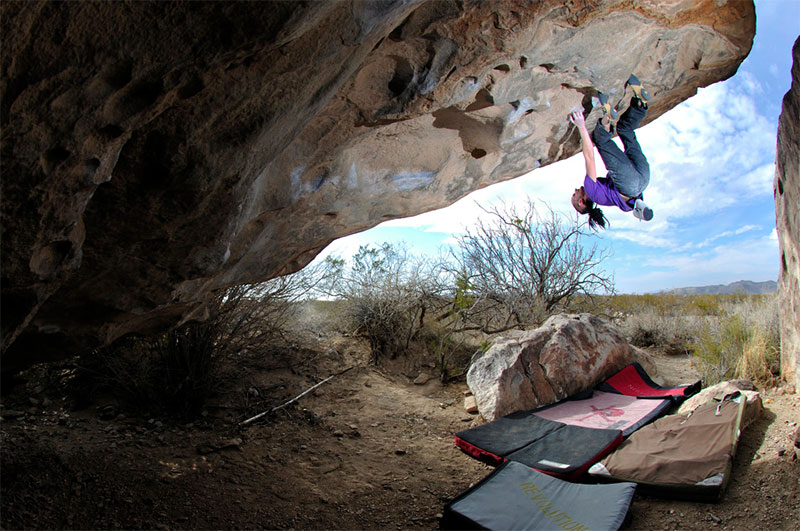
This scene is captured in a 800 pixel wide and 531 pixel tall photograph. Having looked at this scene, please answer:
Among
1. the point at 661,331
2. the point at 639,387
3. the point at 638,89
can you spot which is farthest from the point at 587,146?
the point at 661,331

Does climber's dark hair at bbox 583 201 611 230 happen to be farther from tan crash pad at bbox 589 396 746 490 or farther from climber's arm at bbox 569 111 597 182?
tan crash pad at bbox 589 396 746 490

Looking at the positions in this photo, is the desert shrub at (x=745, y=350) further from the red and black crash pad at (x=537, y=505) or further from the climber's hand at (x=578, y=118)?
the climber's hand at (x=578, y=118)

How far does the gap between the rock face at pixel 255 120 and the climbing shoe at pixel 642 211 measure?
38.0 inches

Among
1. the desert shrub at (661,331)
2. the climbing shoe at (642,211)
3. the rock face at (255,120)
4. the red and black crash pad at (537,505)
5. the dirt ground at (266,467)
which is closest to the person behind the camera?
the rock face at (255,120)

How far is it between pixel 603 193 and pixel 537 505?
2.24m

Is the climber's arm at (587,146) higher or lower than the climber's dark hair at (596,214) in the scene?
higher

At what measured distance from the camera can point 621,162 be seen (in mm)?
3682

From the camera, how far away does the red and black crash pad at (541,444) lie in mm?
3844

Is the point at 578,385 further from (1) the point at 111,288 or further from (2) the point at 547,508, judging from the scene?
(1) the point at 111,288

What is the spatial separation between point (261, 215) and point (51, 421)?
2.43m

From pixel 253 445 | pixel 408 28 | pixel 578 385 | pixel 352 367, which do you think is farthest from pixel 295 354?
pixel 408 28

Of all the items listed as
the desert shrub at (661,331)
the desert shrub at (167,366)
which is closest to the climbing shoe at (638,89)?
the desert shrub at (167,366)

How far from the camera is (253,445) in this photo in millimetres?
4000

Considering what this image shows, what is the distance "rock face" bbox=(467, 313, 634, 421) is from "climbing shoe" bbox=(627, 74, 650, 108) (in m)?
2.91
